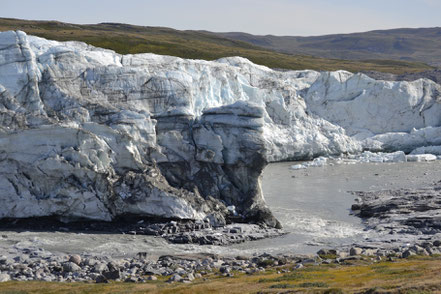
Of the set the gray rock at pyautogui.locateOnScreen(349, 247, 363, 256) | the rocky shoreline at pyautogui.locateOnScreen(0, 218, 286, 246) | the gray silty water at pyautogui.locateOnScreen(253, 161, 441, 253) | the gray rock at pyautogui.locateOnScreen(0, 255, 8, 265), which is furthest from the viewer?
the gray silty water at pyautogui.locateOnScreen(253, 161, 441, 253)

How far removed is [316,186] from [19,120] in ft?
95.7

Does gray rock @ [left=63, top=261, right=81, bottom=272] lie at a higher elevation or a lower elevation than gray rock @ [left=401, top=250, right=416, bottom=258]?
lower

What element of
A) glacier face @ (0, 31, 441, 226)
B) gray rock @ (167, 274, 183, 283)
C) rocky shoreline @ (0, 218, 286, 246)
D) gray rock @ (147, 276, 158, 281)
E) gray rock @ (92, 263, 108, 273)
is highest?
glacier face @ (0, 31, 441, 226)

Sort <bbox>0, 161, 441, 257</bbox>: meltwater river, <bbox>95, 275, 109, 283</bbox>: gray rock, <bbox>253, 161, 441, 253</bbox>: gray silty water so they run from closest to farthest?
1. <bbox>95, 275, 109, 283</bbox>: gray rock
2. <bbox>0, 161, 441, 257</bbox>: meltwater river
3. <bbox>253, 161, 441, 253</bbox>: gray silty water

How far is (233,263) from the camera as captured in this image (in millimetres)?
32344

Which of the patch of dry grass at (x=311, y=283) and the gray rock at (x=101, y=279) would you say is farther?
the gray rock at (x=101, y=279)

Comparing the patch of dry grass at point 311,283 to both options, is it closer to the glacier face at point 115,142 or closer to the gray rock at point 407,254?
the gray rock at point 407,254

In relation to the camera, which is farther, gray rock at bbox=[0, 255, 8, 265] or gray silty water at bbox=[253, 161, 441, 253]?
gray silty water at bbox=[253, 161, 441, 253]

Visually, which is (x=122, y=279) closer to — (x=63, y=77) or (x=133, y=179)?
(x=133, y=179)

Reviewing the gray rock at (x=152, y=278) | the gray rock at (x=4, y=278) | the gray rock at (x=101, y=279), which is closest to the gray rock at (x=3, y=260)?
the gray rock at (x=4, y=278)

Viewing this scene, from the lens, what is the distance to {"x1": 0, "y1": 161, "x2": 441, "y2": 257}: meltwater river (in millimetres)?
36375

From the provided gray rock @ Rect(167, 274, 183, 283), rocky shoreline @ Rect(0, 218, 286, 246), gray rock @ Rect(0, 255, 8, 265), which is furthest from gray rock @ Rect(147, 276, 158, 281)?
rocky shoreline @ Rect(0, 218, 286, 246)

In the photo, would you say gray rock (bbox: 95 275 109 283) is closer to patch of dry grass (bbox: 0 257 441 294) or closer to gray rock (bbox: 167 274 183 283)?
patch of dry grass (bbox: 0 257 441 294)

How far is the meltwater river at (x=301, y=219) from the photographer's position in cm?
3638
